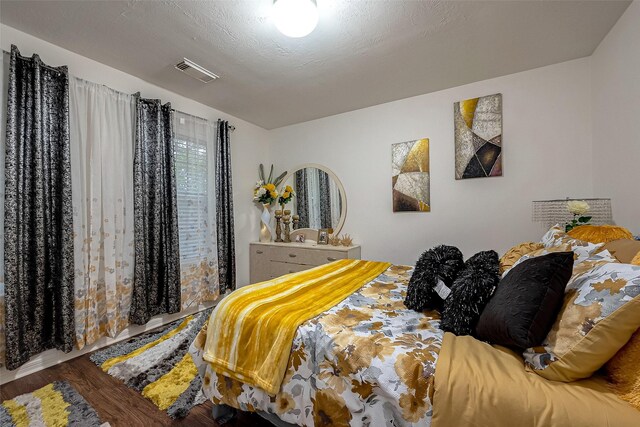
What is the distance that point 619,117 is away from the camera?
1.84 metres

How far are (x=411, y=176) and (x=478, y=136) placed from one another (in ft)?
2.49

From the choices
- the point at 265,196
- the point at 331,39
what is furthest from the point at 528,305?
the point at 265,196

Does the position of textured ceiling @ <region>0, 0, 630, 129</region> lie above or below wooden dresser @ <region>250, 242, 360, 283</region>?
above

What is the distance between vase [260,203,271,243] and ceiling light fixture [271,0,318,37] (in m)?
2.49

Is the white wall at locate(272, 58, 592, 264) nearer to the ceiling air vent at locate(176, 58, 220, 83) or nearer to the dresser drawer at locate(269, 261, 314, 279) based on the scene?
the dresser drawer at locate(269, 261, 314, 279)

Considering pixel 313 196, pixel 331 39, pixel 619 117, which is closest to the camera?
pixel 619 117

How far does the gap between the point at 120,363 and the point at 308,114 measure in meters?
3.24

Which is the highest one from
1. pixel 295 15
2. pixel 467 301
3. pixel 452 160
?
pixel 295 15

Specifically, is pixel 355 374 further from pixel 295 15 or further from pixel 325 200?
pixel 325 200

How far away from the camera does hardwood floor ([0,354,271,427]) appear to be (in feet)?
4.81

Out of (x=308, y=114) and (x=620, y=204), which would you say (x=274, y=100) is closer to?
(x=308, y=114)

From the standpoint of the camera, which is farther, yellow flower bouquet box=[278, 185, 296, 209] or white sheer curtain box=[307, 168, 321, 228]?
yellow flower bouquet box=[278, 185, 296, 209]

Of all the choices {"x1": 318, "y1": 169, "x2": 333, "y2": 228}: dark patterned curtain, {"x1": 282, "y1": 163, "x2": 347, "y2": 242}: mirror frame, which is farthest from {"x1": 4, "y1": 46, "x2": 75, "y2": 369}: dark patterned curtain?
{"x1": 318, "y1": 169, "x2": 333, "y2": 228}: dark patterned curtain

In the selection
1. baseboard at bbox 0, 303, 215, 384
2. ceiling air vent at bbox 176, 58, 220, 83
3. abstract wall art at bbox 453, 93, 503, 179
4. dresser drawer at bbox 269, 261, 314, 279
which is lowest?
baseboard at bbox 0, 303, 215, 384
